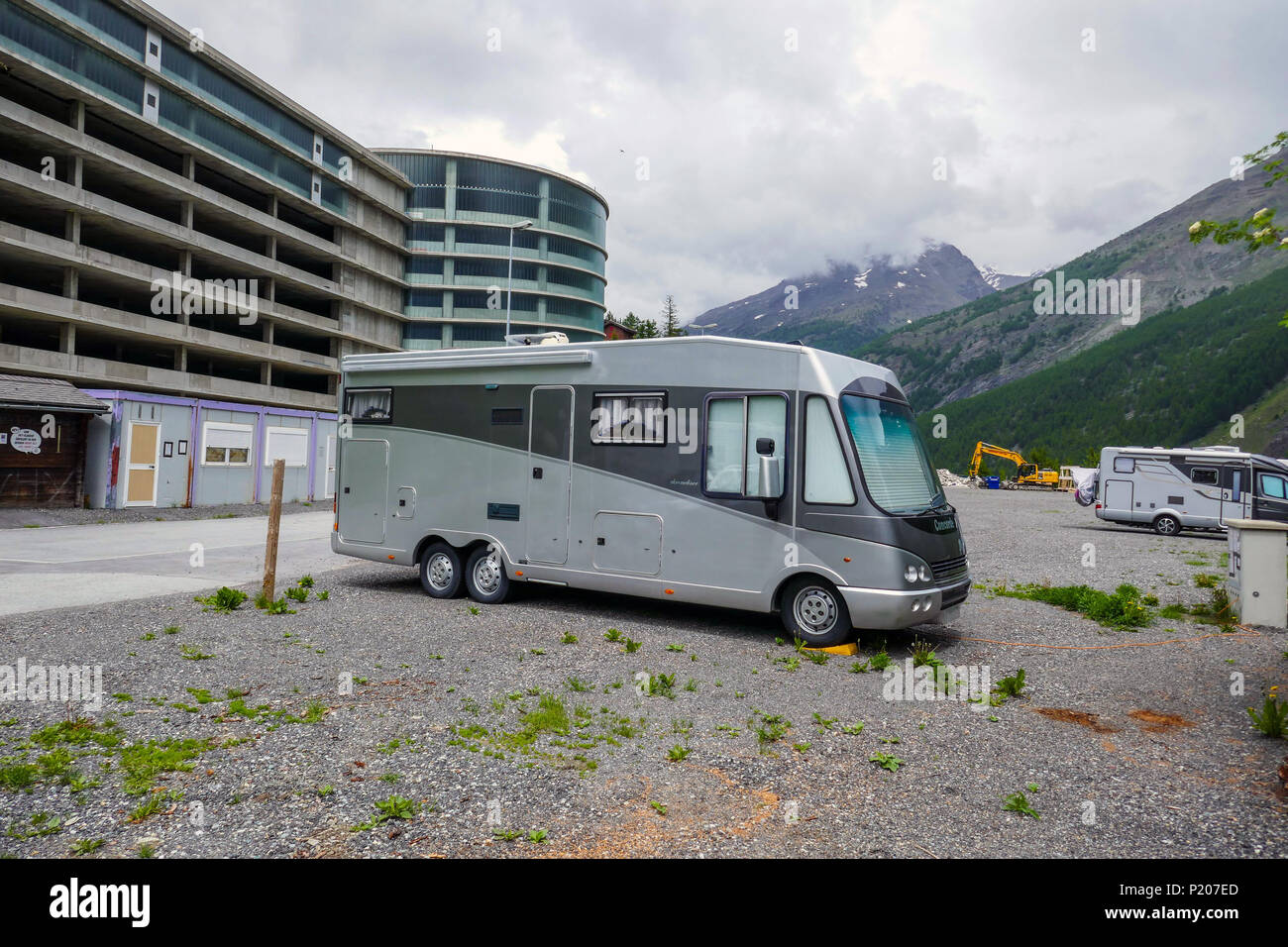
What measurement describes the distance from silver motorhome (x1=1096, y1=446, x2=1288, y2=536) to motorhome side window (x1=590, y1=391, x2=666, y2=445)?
20.0 meters

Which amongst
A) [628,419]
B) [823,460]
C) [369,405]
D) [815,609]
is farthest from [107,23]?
[815,609]

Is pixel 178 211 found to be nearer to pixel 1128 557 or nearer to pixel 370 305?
pixel 370 305

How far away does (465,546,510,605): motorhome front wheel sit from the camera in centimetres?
973

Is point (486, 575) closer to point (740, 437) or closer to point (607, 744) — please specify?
point (740, 437)

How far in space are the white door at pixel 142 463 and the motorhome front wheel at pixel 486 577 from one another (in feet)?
57.9

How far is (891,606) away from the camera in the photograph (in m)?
7.35

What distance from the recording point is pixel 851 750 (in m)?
5.01

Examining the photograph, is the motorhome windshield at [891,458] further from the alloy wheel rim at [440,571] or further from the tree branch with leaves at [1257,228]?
the alloy wheel rim at [440,571]

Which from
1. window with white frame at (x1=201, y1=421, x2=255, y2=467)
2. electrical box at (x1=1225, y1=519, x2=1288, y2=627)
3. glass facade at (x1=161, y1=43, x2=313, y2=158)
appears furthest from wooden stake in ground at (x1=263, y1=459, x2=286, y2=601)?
glass facade at (x1=161, y1=43, x2=313, y2=158)

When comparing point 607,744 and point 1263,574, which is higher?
point 1263,574

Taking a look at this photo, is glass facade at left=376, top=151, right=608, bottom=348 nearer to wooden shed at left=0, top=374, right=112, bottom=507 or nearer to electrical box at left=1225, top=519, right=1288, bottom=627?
wooden shed at left=0, top=374, right=112, bottom=507

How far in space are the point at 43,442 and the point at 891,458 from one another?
22775 millimetres

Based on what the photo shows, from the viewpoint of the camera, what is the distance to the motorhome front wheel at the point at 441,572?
1005 centimetres

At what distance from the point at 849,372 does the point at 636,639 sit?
3577 millimetres
